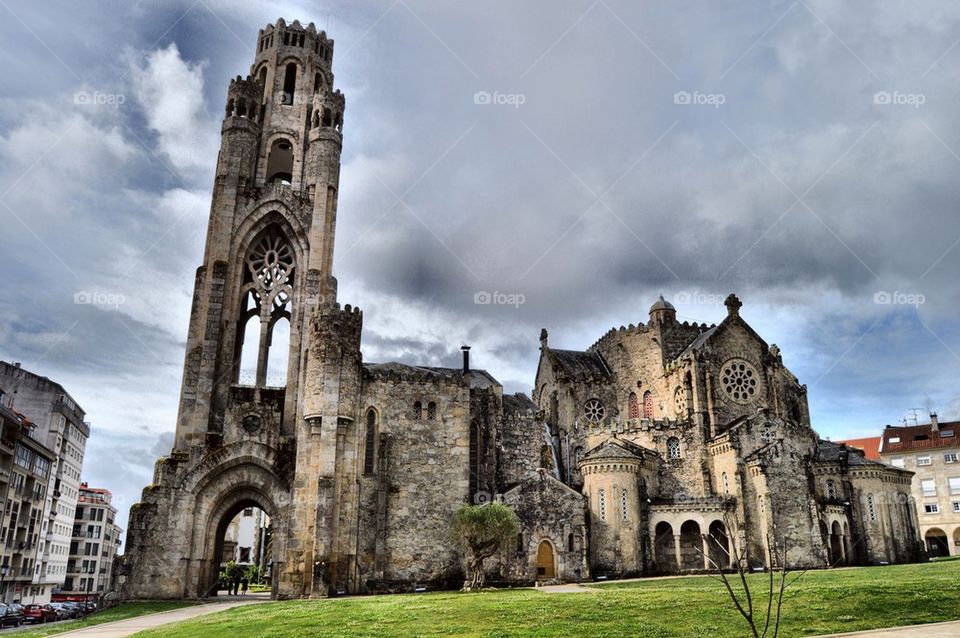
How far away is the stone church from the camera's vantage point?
1412 inches

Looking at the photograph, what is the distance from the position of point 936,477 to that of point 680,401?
3653 centimetres

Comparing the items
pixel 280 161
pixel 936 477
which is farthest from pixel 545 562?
pixel 936 477

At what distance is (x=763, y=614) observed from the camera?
19453mm

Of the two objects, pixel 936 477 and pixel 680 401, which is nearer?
pixel 680 401

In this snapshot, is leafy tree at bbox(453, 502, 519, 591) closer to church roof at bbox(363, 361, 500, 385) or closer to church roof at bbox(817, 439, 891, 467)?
church roof at bbox(363, 361, 500, 385)

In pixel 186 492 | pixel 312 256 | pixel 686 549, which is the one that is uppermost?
pixel 312 256

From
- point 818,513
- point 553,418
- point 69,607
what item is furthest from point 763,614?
point 69,607

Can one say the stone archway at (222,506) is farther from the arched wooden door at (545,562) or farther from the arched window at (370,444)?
the arched wooden door at (545,562)

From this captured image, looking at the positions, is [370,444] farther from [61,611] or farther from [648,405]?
[648,405]

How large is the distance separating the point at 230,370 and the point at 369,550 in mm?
12903

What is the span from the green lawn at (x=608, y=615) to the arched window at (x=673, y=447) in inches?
898

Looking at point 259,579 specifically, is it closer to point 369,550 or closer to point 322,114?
point 369,550

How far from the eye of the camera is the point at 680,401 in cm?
5219

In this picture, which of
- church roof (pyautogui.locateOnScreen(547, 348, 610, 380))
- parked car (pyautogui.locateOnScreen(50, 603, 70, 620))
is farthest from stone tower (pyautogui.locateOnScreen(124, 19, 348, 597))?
church roof (pyautogui.locateOnScreen(547, 348, 610, 380))
